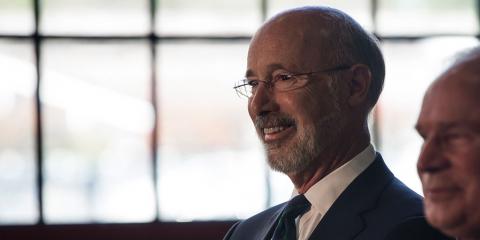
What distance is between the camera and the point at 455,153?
1504 mm

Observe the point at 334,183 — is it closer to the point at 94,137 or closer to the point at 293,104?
the point at 293,104

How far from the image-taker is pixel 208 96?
444cm

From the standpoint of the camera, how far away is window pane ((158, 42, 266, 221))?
441 centimetres

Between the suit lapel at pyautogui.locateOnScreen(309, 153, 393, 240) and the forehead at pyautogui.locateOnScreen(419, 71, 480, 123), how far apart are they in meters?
0.71

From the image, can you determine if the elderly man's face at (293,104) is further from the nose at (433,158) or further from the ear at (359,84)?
the nose at (433,158)

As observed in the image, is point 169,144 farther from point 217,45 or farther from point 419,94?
point 419,94

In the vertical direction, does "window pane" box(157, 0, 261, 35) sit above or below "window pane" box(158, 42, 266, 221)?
above

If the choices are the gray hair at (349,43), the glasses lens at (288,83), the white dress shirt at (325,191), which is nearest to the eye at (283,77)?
the glasses lens at (288,83)

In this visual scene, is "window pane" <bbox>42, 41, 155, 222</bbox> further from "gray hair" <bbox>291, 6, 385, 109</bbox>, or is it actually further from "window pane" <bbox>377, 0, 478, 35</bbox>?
"gray hair" <bbox>291, 6, 385, 109</bbox>

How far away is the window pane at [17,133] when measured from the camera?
4.32 m

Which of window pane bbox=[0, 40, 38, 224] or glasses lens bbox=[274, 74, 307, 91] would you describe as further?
window pane bbox=[0, 40, 38, 224]

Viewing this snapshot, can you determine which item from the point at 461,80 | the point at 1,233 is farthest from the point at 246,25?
the point at 461,80

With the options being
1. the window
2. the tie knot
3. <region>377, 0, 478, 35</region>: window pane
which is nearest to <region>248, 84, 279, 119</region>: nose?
the tie knot

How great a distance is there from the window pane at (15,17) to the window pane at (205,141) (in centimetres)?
55
